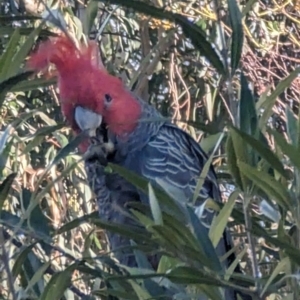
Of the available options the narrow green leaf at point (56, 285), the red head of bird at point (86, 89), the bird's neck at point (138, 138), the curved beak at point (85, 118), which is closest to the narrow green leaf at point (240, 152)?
the narrow green leaf at point (56, 285)

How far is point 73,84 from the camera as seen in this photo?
4.71 ft

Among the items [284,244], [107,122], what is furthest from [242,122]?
[107,122]

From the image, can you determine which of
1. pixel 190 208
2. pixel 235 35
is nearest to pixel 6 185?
pixel 190 208

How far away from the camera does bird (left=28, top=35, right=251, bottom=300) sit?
4.70 ft

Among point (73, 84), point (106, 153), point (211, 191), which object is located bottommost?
point (211, 191)

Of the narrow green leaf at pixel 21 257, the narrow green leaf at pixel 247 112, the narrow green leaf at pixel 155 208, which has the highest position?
the narrow green leaf at pixel 247 112

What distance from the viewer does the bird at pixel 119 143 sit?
1434 millimetres

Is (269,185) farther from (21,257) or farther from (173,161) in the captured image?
(173,161)

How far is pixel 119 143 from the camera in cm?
166

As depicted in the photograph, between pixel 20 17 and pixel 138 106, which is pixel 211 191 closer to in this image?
pixel 138 106

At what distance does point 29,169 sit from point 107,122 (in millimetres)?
606

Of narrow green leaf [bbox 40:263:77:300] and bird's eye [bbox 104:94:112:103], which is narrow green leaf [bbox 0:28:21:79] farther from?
bird's eye [bbox 104:94:112:103]

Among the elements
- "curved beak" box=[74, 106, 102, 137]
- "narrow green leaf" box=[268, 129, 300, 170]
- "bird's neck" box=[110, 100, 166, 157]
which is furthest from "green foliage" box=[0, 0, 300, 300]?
"bird's neck" box=[110, 100, 166, 157]

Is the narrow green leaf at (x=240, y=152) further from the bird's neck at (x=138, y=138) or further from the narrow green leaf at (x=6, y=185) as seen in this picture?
the bird's neck at (x=138, y=138)
